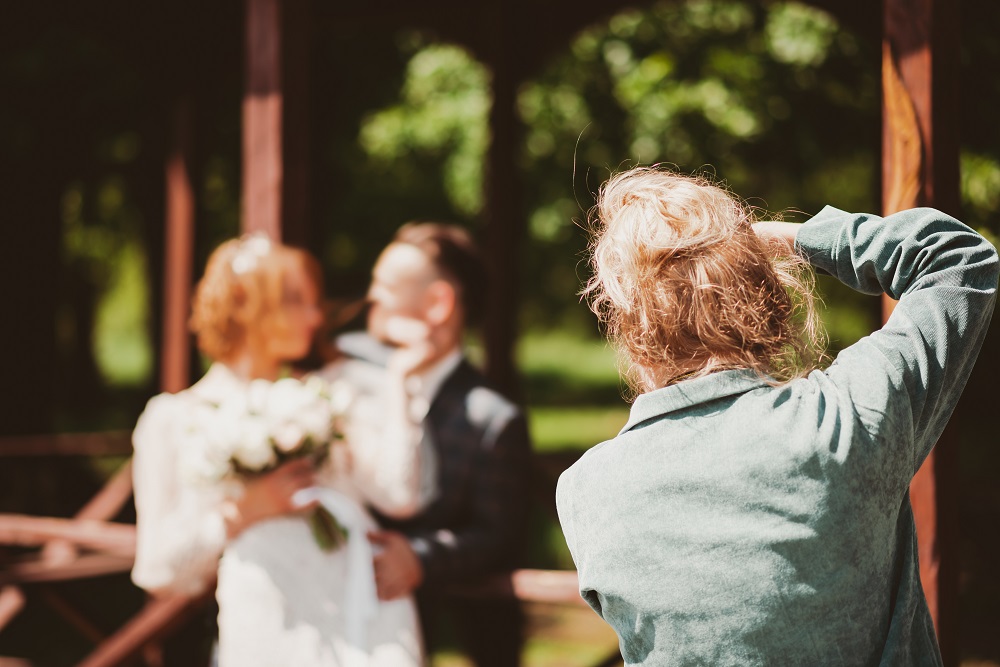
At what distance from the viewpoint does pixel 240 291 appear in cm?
314

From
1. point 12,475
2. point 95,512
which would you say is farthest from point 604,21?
point 12,475

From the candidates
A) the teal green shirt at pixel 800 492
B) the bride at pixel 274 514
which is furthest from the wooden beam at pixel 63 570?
the teal green shirt at pixel 800 492

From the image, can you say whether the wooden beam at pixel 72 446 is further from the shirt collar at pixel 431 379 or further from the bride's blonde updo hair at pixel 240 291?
the shirt collar at pixel 431 379

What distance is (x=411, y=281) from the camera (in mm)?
3271

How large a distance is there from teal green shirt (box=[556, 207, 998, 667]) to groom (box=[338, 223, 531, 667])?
137 centimetres

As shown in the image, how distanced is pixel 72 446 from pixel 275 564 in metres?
4.75

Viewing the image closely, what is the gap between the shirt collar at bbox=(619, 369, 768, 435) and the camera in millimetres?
1712

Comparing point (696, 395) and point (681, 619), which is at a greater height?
point (696, 395)

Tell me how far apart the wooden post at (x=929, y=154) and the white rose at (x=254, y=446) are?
172 cm

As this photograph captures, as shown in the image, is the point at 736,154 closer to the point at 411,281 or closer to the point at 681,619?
the point at 411,281

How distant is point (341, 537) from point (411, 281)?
832 mm

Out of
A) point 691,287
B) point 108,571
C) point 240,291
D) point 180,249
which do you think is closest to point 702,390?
point 691,287

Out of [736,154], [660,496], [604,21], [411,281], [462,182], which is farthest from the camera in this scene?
[462,182]

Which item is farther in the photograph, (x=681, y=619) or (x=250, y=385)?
(x=250, y=385)
